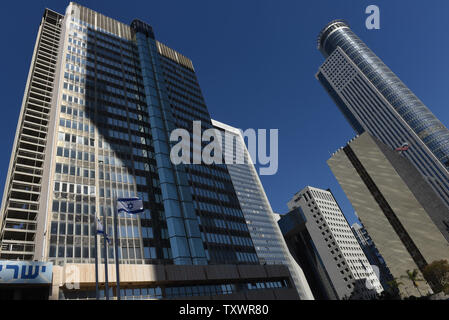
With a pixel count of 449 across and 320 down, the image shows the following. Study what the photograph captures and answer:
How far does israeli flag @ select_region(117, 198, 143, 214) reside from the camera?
25781mm

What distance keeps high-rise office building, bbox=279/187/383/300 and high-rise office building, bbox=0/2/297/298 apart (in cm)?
10344

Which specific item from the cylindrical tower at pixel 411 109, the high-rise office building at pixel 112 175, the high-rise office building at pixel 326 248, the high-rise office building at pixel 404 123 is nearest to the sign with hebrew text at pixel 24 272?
the high-rise office building at pixel 112 175

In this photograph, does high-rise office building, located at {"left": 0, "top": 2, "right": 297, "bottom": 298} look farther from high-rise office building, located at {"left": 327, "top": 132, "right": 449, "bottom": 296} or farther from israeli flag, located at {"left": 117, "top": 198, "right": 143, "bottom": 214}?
high-rise office building, located at {"left": 327, "top": 132, "right": 449, "bottom": 296}

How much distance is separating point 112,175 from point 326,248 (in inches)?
5539

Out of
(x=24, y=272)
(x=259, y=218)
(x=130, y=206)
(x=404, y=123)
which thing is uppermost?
(x=404, y=123)

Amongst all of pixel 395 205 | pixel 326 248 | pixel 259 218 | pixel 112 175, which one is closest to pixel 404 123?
pixel 395 205

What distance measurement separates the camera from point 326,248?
16488 centimetres

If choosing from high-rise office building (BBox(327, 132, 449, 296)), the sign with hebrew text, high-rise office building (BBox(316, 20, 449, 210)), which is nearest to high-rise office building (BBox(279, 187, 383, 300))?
high-rise office building (BBox(327, 132, 449, 296))

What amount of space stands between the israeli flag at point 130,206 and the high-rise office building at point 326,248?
144470mm

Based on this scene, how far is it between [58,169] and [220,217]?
3914 cm

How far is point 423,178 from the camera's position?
150 metres

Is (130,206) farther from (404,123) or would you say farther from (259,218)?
(404,123)
